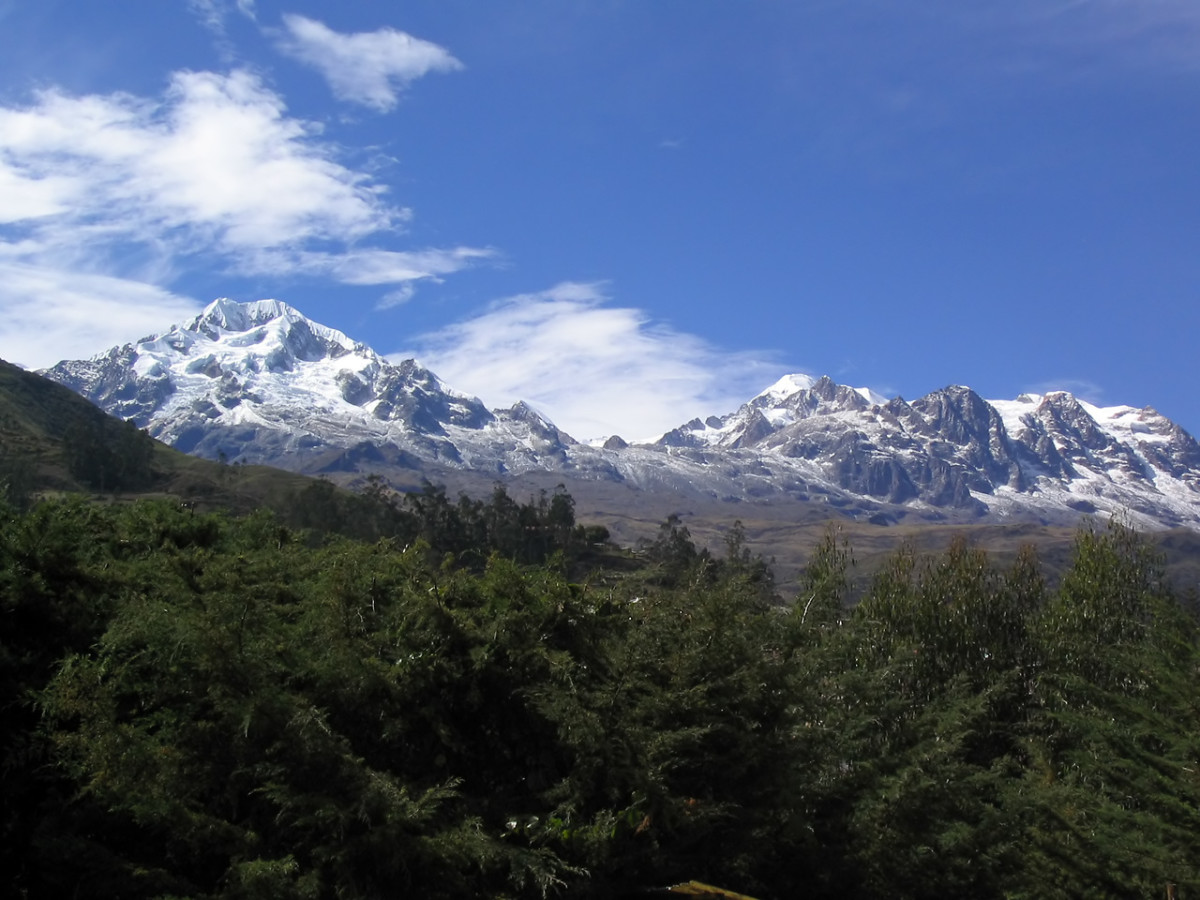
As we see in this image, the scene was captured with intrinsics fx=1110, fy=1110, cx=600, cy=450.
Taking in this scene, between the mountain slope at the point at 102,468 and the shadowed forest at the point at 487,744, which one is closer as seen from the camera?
the shadowed forest at the point at 487,744

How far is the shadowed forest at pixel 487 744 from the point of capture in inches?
449

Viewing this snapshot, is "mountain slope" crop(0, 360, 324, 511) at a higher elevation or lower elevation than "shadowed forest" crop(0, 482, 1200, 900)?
higher

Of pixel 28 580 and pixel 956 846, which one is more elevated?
pixel 28 580

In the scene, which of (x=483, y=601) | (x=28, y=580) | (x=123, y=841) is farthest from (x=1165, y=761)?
(x=28, y=580)

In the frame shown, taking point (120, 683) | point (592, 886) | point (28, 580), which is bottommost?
point (592, 886)

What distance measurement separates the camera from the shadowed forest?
449 inches

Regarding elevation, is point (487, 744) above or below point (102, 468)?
below

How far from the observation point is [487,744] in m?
14.1

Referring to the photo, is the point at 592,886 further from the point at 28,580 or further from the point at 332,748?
the point at 28,580

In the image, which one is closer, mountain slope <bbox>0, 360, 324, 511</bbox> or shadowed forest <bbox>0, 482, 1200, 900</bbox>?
shadowed forest <bbox>0, 482, 1200, 900</bbox>

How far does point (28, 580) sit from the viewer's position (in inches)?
514

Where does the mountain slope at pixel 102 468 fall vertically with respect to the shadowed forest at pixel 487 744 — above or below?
above

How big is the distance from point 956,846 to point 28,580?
13.1 meters

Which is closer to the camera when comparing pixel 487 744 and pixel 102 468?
pixel 487 744
